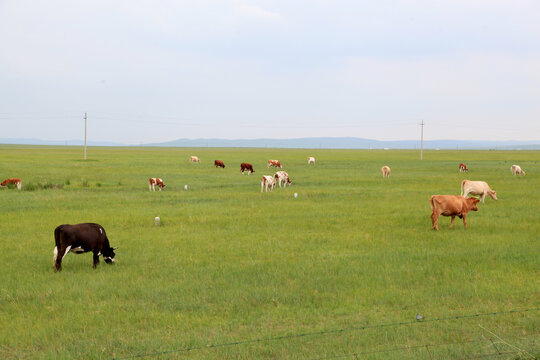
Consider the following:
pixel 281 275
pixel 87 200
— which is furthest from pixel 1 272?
pixel 87 200

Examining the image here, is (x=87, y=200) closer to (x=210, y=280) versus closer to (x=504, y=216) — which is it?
(x=210, y=280)

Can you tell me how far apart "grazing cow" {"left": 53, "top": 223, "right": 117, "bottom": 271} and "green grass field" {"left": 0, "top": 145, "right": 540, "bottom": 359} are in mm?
467

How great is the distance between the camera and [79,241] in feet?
40.8

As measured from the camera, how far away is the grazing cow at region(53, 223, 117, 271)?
12211 mm

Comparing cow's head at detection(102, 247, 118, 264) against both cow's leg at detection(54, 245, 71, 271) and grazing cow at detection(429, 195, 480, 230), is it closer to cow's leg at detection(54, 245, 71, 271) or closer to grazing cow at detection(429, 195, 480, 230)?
cow's leg at detection(54, 245, 71, 271)

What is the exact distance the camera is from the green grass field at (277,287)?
8.13 metres

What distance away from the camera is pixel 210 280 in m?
11.7

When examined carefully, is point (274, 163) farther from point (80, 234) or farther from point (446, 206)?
point (80, 234)

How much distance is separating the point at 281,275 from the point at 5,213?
16.7 m

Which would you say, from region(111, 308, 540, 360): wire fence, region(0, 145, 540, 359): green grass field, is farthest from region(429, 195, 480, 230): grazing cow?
region(111, 308, 540, 360): wire fence

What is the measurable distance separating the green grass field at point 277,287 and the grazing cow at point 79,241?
0.47 m

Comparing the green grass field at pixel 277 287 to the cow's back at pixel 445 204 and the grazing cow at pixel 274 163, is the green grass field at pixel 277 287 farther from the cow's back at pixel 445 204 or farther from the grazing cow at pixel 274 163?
the grazing cow at pixel 274 163

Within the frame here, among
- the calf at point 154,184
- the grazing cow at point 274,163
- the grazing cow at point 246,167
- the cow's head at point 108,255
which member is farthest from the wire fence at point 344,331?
the grazing cow at point 274,163

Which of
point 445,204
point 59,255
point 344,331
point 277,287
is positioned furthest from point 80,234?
point 445,204
